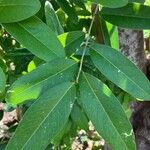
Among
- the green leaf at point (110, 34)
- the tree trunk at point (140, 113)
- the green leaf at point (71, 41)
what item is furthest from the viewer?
the tree trunk at point (140, 113)

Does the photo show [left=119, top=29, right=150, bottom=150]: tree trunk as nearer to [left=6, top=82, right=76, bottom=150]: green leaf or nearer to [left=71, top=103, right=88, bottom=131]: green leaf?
[left=71, top=103, right=88, bottom=131]: green leaf

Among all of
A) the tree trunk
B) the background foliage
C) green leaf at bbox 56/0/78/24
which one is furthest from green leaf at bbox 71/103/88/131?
the tree trunk

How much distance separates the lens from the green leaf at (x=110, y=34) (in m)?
0.89

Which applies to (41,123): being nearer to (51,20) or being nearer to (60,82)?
(60,82)

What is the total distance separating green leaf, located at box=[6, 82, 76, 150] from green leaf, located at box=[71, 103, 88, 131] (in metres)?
0.21

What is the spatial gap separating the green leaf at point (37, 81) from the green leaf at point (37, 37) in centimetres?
2

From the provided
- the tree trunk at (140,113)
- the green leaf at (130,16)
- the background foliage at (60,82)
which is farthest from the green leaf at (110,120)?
the tree trunk at (140,113)

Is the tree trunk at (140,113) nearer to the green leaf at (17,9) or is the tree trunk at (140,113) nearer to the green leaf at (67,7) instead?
the green leaf at (67,7)

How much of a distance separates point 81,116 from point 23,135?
0.30 metres

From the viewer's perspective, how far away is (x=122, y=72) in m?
0.72

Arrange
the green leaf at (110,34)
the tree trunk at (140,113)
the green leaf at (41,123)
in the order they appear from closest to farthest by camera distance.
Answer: the green leaf at (41,123), the green leaf at (110,34), the tree trunk at (140,113)

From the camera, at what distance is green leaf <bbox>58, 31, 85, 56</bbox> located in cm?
79

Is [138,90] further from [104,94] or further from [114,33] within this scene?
[114,33]

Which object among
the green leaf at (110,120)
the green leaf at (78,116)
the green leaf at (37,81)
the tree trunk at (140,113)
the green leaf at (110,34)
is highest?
the green leaf at (37,81)
